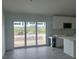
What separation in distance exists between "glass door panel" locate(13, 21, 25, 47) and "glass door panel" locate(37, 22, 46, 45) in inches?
46.9

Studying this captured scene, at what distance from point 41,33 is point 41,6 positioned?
2385 millimetres

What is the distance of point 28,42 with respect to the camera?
7551 mm

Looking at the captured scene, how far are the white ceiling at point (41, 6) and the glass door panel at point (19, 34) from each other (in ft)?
3.42

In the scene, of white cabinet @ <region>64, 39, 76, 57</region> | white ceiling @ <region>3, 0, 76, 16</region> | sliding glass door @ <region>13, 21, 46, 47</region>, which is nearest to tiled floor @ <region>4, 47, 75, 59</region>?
white cabinet @ <region>64, 39, 76, 57</region>

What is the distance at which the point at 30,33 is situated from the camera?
300 inches

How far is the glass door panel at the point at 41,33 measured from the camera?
25.7 feet

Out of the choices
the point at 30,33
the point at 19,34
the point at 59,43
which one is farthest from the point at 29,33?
the point at 59,43

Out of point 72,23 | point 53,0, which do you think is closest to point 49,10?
point 53,0

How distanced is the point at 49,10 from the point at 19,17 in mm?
2144

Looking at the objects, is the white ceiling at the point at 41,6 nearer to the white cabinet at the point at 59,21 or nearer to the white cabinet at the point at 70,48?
the white cabinet at the point at 59,21

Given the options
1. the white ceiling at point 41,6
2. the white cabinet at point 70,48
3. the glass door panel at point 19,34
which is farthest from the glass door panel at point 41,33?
the white cabinet at point 70,48

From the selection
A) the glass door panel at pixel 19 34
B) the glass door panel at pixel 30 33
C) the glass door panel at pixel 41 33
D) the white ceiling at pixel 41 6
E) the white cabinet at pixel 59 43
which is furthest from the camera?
the glass door panel at pixel 41 33

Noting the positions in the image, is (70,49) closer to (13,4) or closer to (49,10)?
(49,10)

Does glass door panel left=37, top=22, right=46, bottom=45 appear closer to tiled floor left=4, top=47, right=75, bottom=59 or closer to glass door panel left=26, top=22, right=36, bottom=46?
glass door panel left=26, top=22, right=36, bottom=46
